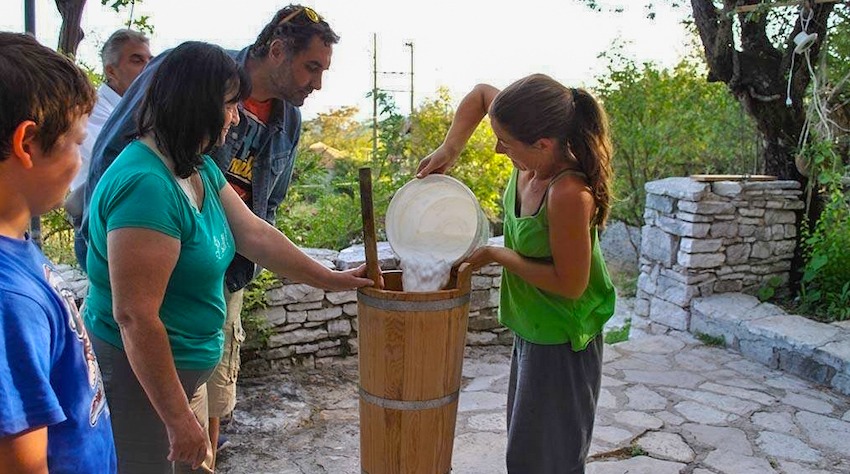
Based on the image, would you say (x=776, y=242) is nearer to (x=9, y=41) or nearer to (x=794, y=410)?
(x=794, y=410)

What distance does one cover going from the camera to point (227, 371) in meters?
2.59

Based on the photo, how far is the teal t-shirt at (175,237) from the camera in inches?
56.6

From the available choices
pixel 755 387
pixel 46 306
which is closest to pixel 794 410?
pixel 755 387

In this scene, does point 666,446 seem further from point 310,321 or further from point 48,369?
point 48,369

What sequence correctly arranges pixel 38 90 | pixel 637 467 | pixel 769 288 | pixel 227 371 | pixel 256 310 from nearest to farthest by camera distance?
pixel 38 90
pixel 227 371
pixel 637 467
pixel 256 310
pixel 769 288

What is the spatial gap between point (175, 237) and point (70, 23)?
3.82 m

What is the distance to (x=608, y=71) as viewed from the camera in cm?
→ 775

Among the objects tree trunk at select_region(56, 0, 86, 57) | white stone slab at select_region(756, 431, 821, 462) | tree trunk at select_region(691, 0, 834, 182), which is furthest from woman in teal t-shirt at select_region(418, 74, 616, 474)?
tree trunk at select_region(691, 0, 834, 182)

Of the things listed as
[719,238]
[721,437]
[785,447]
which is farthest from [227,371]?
[719,238]

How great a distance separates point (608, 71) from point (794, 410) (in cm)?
478

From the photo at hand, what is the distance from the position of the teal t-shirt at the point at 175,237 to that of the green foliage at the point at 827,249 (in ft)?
15.4

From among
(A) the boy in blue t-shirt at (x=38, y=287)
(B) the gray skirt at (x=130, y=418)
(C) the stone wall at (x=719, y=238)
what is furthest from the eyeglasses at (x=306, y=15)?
(C) the stone wall at (x=719, y=238)

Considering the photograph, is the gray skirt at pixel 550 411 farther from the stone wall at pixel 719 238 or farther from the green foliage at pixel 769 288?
the green foliage at pixel 769 288

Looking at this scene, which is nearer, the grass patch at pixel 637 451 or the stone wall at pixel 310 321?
the grass patch at pixel 637 451
